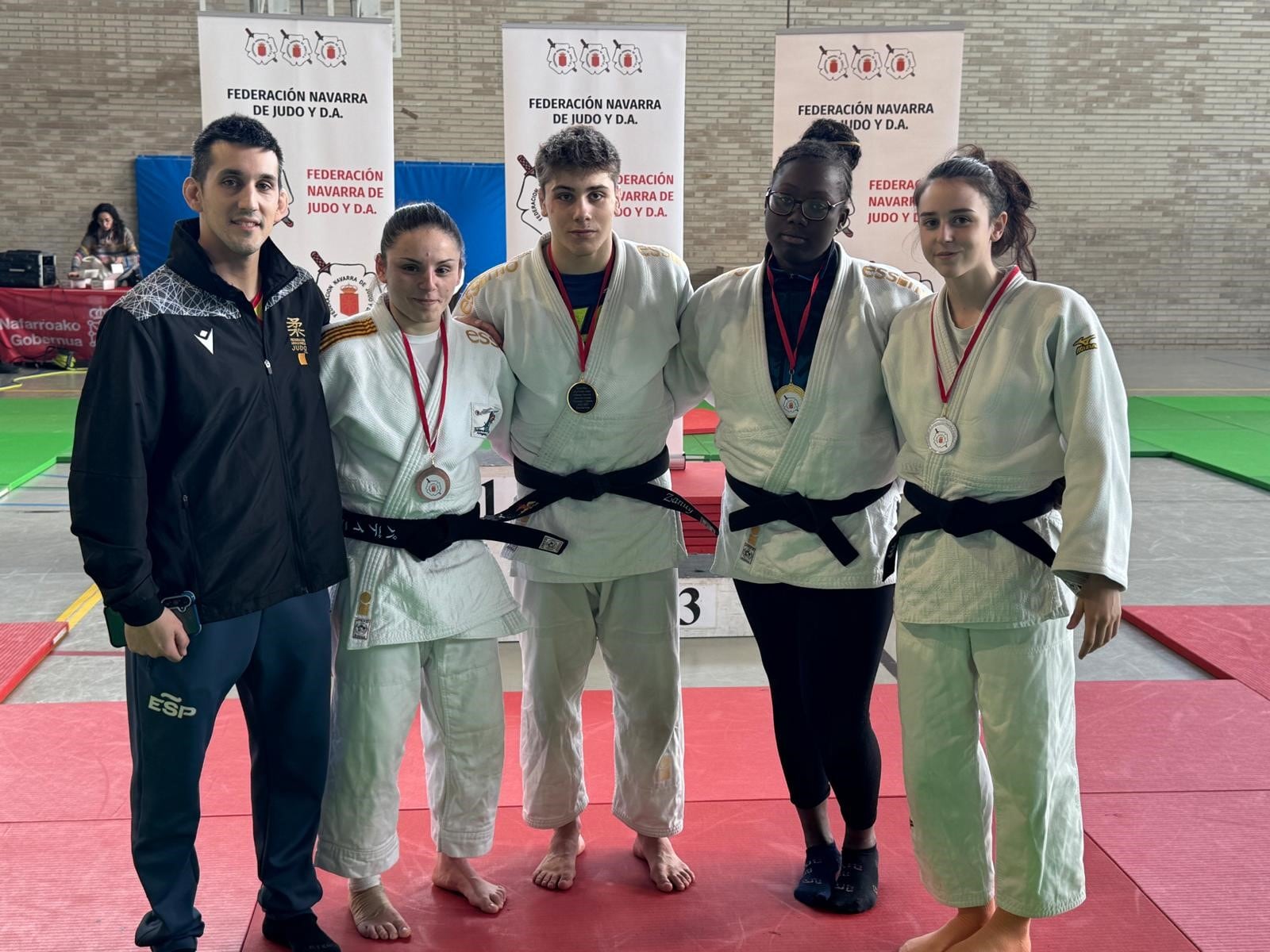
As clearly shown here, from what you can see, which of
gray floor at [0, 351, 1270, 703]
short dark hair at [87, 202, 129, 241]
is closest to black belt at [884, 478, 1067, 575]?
gray floor at [0, 351, 1270, 703]

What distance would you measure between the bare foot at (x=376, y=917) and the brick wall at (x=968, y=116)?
11.3 metres

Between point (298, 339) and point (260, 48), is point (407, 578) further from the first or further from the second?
point (260, 48)

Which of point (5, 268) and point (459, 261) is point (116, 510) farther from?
point (5, 268)

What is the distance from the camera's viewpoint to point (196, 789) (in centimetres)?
250

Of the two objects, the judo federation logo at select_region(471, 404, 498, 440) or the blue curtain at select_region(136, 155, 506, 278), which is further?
the blue curtain at select_region(136, 155, 506, 278)

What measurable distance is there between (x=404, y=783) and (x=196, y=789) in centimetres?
129

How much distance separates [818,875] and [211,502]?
189cm

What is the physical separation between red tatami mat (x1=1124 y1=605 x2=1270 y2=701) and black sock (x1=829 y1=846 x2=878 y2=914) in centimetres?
232

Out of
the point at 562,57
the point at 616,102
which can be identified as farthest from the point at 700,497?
the point at 562,57

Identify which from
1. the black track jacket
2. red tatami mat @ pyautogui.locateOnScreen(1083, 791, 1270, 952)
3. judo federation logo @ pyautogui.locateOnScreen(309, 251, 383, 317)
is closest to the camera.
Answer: the black track jacket

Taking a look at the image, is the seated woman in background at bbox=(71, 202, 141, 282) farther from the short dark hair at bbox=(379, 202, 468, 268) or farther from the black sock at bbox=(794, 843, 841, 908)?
the black sock at bbox=(794, 843, 841, 908)

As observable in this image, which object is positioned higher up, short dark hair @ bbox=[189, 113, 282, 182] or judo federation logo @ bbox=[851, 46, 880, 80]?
judo federation logo @ bbox=[851, 46, 880, 80]

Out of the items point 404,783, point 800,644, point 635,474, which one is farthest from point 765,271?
point 404,783

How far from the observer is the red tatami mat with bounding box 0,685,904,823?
357cm
